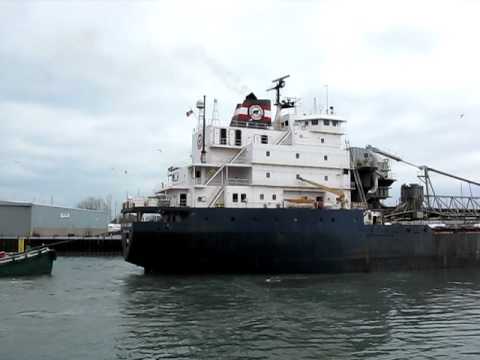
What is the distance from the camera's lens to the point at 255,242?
20984 mm

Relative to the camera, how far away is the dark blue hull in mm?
20656

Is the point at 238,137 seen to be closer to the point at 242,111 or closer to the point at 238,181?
the point at 242,111

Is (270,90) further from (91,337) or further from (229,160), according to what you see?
(91,337)

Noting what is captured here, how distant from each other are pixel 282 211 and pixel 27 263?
11807 mm

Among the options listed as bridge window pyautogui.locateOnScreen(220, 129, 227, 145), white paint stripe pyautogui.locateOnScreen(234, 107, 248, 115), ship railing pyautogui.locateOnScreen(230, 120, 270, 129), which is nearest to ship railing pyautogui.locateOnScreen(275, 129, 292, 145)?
ship railing pyautogui.locateOnScreen(230, 120, 270, 129)

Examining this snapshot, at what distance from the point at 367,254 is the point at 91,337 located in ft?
49.3

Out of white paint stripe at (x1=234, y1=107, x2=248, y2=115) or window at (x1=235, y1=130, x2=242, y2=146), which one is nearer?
window at (x1=235, y1=130, x2=242, y2=146)

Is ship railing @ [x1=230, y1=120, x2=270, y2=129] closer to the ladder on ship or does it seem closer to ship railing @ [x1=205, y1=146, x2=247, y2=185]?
ship railing @ [x1=205, y1=146, x2=247, y2=185]

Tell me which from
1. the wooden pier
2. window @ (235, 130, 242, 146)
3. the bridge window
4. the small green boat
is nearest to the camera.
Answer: the small green boat

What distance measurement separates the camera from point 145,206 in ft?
72.5

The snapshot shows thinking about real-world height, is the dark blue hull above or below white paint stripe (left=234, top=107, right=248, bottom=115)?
below

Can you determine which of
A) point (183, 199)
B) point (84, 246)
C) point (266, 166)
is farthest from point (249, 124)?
point (84, 246)

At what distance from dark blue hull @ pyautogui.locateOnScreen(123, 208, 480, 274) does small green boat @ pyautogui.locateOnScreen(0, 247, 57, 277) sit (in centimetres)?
422

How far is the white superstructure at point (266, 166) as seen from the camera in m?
23.0
